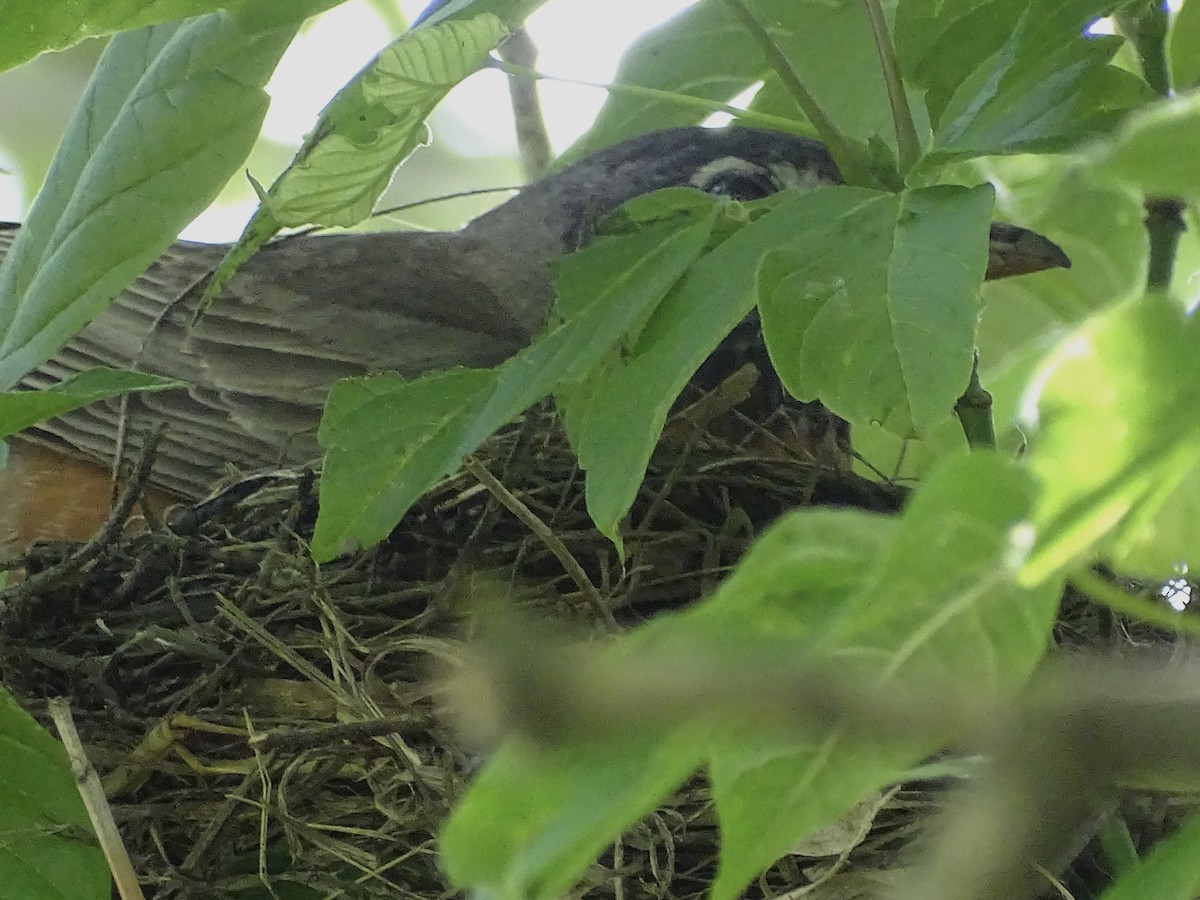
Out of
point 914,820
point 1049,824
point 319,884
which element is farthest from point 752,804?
point 319,884

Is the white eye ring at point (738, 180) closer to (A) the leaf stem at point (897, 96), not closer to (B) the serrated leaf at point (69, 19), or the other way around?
(A) the leaf stem at point (897, 96)

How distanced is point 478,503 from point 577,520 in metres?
0.07

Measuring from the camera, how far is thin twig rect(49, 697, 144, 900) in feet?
2.28

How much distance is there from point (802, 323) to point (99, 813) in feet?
1.61

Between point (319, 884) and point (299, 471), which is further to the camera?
point (299, 471)

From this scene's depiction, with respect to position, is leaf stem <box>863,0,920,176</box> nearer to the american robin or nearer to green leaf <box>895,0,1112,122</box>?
green leaf <box>895,0,1112,122</box>

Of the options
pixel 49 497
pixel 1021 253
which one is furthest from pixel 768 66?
pixel 49 497

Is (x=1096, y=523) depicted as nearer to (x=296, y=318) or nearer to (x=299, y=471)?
(x=299, y=471)

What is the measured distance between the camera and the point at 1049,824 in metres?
0.24

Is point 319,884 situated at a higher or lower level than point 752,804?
lower

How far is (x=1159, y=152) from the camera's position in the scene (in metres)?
0.24

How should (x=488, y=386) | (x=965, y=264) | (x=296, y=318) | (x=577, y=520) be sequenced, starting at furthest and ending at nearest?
(x=296, y=318) < (x=577, y=520) < (x=488, y=386) < (x=965, y=264)

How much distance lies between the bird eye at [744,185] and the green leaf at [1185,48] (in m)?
0.56

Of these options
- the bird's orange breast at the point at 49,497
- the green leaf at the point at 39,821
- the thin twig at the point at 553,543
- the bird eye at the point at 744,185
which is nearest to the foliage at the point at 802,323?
the thin twig at the point at 553,543
